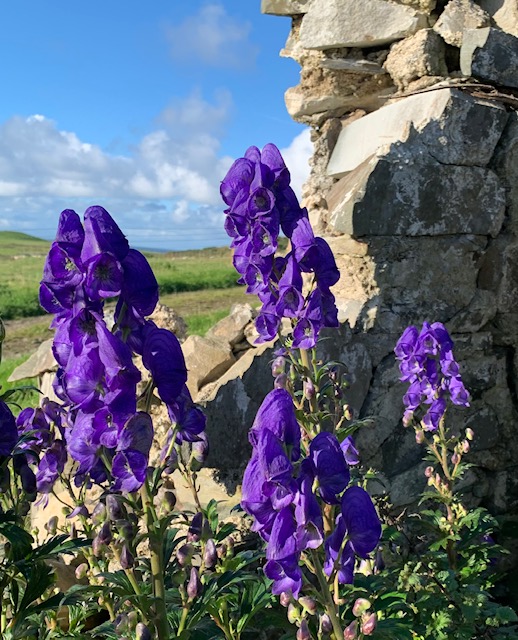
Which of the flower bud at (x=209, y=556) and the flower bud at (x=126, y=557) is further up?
the flower bud at (x=126, y=557)

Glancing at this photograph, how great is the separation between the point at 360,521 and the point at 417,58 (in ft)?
10.8

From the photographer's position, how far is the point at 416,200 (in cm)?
361

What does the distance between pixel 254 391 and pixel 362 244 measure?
3.47 feet

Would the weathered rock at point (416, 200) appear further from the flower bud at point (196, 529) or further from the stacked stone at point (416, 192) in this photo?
the flower bud at point (196, 529)

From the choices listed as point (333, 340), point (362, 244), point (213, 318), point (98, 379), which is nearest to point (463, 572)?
point (333, 340)

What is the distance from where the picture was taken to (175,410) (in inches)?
63.6

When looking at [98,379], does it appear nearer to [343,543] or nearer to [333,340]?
[343,543]

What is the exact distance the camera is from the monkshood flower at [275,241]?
94.0 inches

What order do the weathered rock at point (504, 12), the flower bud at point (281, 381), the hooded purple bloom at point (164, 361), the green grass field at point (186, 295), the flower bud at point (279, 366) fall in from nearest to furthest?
1. the hooded purple bloom at point (164, 361)
2. the flower bud at point (281, 381)
3. the flower bud at point (279, 366)
4. the weathered rock at point (504, 12)
5. the green grass field at point (186, 295)

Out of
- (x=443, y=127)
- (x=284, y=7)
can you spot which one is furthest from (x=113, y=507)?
(x=284, y=7)

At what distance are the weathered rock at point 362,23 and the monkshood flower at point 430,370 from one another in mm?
2038

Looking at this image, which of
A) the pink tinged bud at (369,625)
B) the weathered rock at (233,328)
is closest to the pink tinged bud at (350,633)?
the pink tinged bud at (369,625)

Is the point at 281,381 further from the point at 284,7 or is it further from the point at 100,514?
the point at 284,7

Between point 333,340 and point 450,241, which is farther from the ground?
point 450,241
